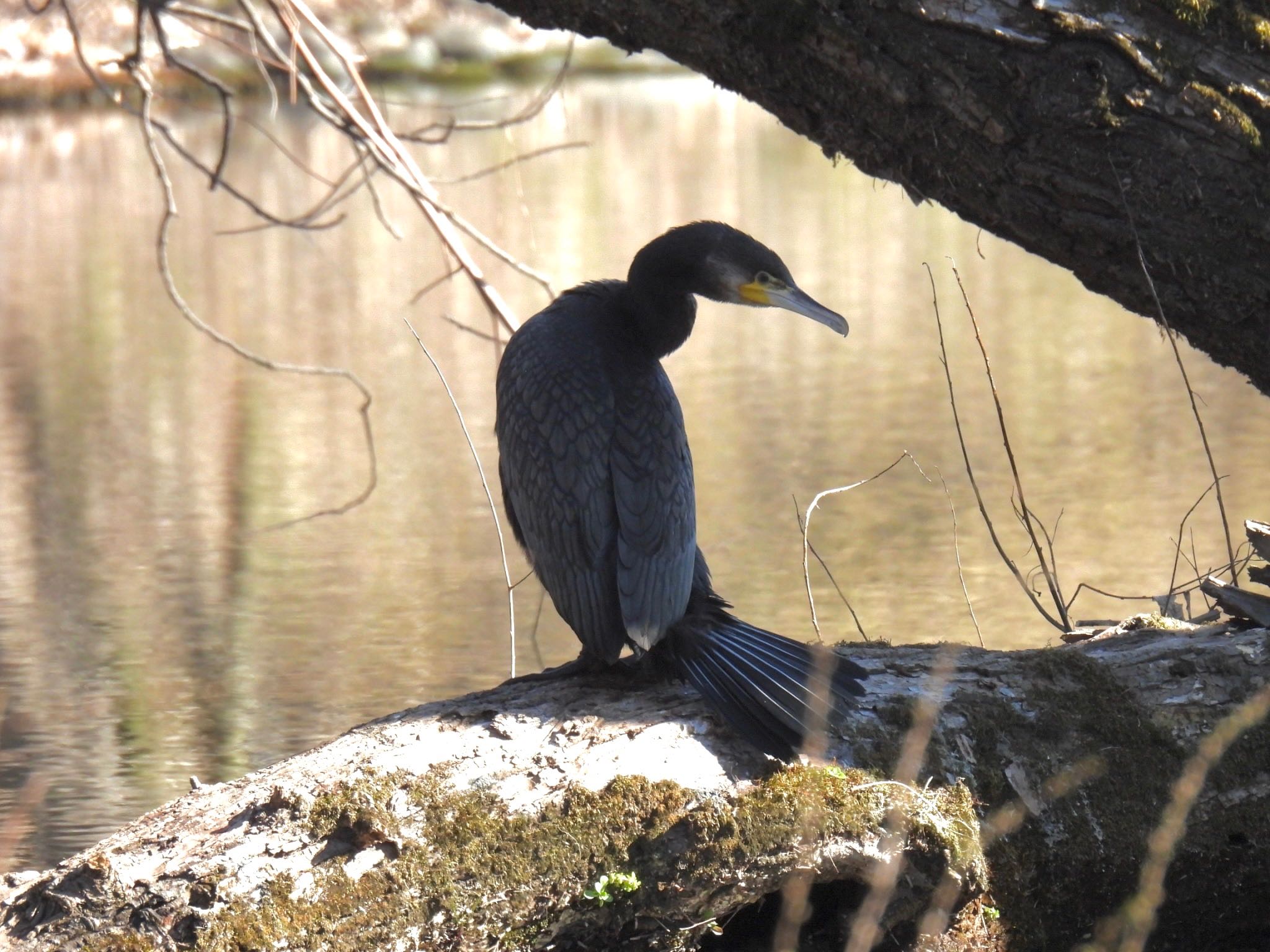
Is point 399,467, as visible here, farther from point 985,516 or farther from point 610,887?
point 610,887

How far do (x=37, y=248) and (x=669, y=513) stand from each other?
9.94 meters

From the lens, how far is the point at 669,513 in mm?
2760

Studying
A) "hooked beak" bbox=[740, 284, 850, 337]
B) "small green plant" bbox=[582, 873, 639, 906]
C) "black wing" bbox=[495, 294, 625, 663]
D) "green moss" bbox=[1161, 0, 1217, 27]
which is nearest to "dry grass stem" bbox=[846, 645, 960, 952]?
"small green plant" bbox=[582, 873, 639, 906]

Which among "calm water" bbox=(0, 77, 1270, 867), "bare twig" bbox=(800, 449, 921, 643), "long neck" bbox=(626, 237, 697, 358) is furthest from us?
"calm water" bbox=(0, 77, 1270, 867)

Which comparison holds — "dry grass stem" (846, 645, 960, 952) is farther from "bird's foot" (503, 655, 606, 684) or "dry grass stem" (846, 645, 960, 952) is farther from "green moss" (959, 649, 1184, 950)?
"bird's foot" (503, 655, 606, 684)

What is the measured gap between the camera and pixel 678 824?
8.04 ft

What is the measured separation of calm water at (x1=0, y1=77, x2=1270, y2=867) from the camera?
4.32 meters

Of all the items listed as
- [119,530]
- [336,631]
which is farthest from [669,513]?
[119,530]

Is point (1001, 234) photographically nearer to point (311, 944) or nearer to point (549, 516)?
point (549, 516)

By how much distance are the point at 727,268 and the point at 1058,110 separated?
645 mm

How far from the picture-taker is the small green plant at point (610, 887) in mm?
2416

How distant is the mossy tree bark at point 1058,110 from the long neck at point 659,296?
13.4 inches

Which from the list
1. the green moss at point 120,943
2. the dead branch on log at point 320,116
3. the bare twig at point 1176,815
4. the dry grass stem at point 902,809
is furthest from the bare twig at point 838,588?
the green moss at point 120,943

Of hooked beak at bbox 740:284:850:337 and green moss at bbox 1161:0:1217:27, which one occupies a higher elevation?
green moss at bbox 1161:0:1217:27
